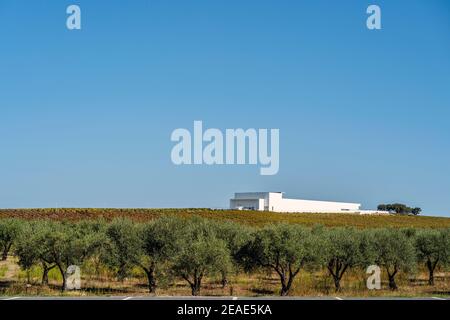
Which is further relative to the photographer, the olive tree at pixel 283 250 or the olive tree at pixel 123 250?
the olive tree at pixel 123 250

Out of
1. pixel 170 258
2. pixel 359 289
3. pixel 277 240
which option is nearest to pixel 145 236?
pixel 170 258

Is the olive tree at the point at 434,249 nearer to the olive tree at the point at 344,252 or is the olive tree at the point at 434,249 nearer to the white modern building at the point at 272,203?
the olive tree at the point at 344,252

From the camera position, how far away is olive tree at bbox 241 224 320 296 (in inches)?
1547

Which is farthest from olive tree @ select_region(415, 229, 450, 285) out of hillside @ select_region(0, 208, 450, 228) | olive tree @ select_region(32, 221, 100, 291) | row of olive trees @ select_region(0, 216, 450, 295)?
hillside @ select_region(0, 208, 450, 228)

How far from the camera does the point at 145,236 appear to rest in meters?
41.6

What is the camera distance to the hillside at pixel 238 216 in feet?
352

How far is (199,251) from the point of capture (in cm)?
3716

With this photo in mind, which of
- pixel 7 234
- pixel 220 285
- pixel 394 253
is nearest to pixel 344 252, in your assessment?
pixel 394 253

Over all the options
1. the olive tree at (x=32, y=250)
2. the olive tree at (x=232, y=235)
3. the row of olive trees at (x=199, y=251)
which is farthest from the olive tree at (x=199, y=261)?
the olive tree at (x=32, y=250)

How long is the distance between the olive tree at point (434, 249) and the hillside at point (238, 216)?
53.0 metres

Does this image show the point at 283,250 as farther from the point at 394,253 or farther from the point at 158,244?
the point at 394,253

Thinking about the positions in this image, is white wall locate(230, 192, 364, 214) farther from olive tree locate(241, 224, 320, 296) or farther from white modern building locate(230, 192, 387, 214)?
olive tree locate(241, 224, 320, 296)
